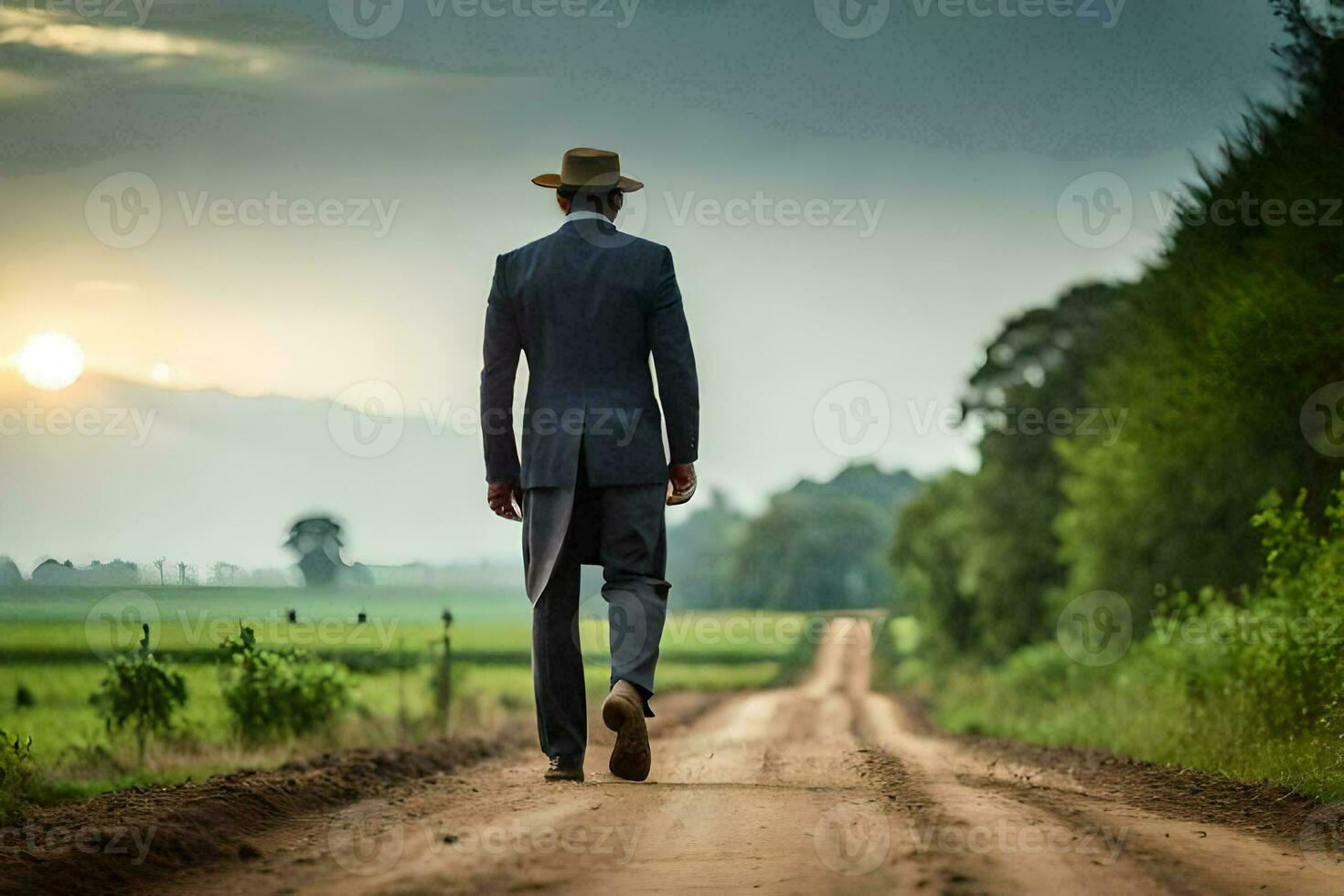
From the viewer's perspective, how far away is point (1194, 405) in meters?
17.8

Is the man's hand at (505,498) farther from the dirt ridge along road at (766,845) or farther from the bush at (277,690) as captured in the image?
the bush at (277,690)

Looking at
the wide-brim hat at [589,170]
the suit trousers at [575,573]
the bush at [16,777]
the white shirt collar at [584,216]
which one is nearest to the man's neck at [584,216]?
the white shirt collar at [584,216]

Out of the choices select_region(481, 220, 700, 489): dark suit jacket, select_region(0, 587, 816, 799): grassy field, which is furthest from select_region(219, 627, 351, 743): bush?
select_region(481, 220, 700, 489): dark suit jacket

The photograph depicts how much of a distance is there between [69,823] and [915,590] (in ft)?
126

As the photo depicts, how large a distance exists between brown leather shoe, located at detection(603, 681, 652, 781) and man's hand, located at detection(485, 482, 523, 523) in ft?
3.67

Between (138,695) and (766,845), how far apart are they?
259 inches

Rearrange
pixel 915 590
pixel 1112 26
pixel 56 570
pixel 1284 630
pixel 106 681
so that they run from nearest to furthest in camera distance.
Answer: pixel 56 570, pixel 106 681, pixel 1284 630, pixel 1112 26, pixel 915 590

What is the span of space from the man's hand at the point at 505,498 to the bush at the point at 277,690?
357cm

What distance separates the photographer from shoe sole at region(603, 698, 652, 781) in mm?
6664

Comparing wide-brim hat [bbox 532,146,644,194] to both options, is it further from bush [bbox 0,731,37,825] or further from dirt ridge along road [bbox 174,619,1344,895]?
bush [bbox 0,731,37,825]

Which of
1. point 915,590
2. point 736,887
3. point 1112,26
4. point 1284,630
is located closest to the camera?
point 736,887

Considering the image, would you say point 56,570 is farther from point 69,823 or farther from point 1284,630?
point 1284,630

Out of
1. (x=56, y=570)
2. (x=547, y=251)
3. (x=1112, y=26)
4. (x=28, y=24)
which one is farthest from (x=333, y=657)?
(x=1112, y=26)

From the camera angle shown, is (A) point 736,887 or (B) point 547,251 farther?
(B) point 547,251
